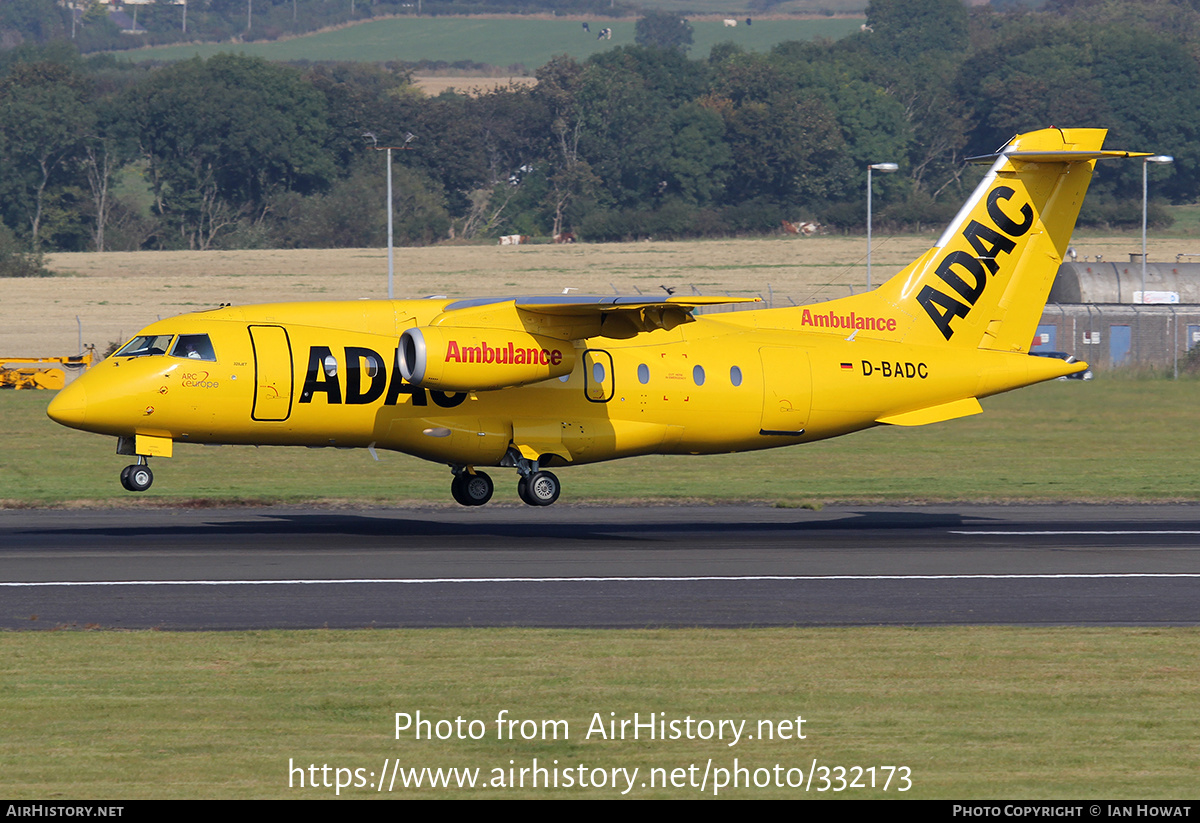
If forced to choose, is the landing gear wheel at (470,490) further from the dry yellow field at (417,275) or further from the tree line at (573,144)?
the tree line at (573,144)

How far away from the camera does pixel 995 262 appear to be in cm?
3006

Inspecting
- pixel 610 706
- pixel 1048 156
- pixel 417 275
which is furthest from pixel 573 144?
pixel 610 706

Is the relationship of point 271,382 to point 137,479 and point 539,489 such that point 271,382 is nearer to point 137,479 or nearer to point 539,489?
point 137,479

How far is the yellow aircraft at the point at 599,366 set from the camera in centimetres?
2467

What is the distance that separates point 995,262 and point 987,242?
42 centimetres

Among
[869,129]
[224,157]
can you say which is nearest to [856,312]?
[224,157]

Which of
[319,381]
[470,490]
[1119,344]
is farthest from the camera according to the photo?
[1119,344]

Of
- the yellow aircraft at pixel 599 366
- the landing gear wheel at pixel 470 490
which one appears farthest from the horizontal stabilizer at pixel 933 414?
the landing gear wheel at pixel 470 490

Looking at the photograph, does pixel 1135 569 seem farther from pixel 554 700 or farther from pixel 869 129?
pixel 869 129

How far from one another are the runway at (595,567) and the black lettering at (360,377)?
7.68 ft

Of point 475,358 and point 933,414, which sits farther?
point 933,414

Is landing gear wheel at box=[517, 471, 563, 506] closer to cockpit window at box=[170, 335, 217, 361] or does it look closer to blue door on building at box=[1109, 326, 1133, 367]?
cockpit window at box=[170, 335, 217, 361]

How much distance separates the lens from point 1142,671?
580 inches

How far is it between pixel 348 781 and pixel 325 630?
20.5 feet
